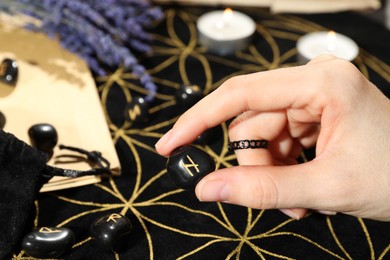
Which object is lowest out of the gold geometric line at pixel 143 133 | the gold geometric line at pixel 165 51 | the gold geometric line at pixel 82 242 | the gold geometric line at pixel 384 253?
the gold geometric line at pixel 384 253

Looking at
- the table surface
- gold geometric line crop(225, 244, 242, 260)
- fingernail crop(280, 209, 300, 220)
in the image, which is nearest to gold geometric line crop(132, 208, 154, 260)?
the table surface

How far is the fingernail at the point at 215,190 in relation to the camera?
0.58 metres

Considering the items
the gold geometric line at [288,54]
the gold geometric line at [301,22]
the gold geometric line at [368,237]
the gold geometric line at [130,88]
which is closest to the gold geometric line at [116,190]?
the gold geometric line at [130,88]

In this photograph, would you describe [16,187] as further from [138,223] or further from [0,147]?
[138,223]

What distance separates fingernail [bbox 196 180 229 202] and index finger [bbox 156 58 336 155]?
0.10 m

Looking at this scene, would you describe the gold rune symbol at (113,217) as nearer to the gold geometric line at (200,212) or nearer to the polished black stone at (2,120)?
Answer: the gold geometric line at (200,212)

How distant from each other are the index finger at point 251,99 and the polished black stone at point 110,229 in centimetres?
11

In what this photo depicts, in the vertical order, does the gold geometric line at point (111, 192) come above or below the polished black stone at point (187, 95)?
below

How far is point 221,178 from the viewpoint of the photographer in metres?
0.59

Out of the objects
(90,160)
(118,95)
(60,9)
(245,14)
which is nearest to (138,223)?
(90,160)

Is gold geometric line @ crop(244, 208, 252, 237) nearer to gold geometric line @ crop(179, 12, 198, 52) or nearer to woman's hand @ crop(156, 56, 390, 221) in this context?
woman's hand @ crop(156, 56, 390, 221)

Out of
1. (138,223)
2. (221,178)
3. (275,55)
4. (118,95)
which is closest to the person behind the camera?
(221,178)

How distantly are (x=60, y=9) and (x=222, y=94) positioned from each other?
44 centimetres

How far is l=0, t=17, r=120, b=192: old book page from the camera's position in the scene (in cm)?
79
